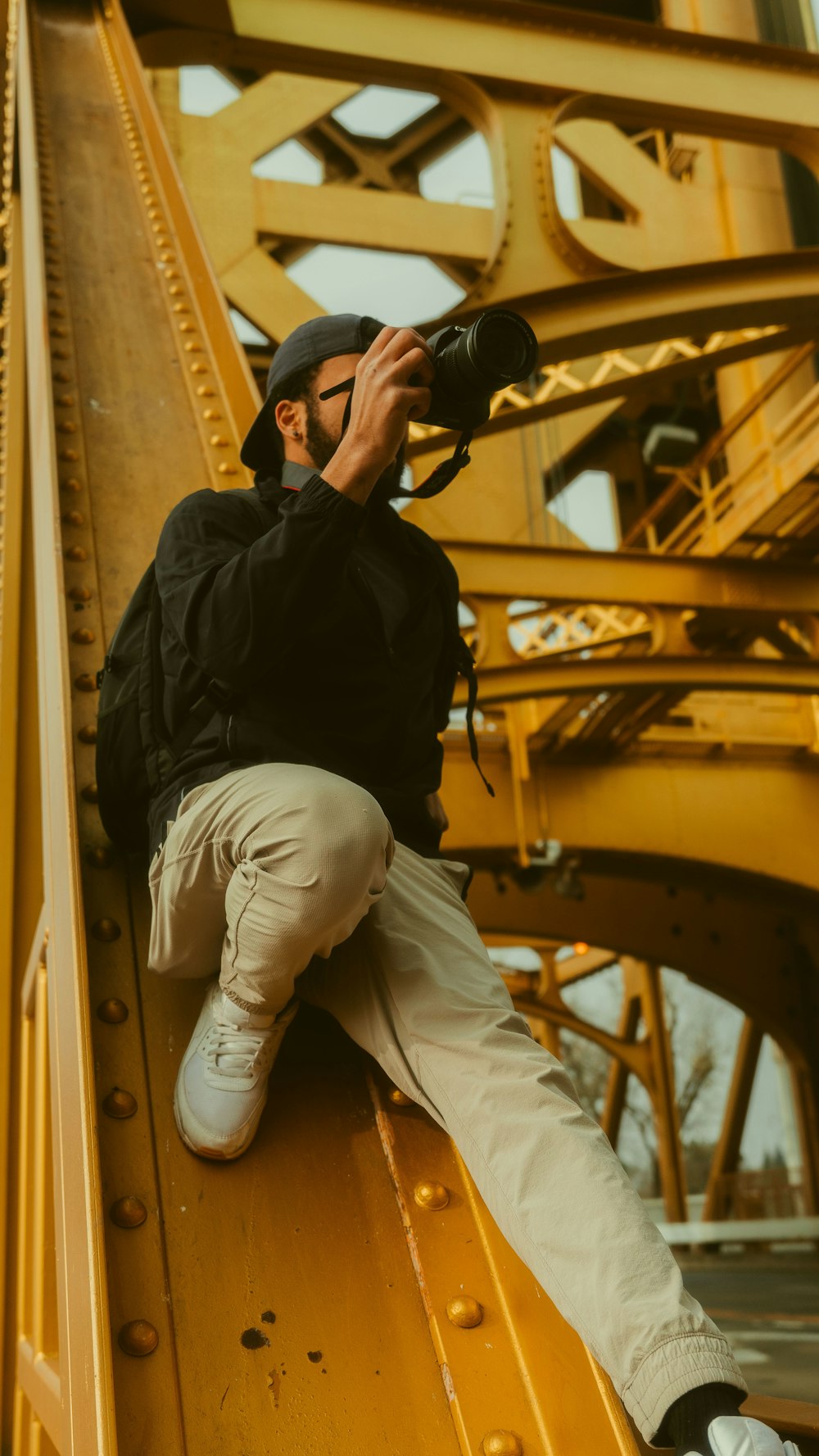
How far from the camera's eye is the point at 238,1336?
1.89 m

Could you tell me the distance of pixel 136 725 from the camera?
2418 mm

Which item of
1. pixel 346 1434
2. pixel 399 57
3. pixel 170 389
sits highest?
pixel 399 57

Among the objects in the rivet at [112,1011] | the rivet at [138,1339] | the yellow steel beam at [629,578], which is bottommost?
the rivet at [138,1339]

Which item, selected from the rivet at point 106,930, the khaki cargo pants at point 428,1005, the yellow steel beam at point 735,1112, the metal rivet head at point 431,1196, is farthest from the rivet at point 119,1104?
the yellow steel beam at point 735,1112

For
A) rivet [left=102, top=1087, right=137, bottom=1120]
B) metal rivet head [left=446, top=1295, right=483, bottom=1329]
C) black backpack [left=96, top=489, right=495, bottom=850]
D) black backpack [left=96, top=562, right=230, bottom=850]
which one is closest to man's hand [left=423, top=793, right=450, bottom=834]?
black backpack [left=96, top=489, right=495, bottom=850]

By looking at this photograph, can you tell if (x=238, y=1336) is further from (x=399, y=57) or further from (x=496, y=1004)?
(x=399, y=57)

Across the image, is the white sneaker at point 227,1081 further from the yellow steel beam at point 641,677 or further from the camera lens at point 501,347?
the yellow steel beam at point 641,677

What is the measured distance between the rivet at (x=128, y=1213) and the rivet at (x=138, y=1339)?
0.53 feet

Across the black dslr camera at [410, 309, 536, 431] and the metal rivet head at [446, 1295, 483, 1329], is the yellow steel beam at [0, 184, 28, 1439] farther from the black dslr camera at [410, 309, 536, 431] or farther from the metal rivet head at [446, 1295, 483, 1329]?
the black dslr camera at [410, 309, 536, 431]

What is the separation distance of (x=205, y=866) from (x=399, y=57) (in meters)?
5.34

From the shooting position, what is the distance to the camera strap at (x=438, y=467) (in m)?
2.35

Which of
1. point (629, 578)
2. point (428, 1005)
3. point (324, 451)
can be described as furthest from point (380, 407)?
point (629, 578)

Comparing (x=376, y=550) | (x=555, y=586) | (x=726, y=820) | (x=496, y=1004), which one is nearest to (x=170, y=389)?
(x=376, y=550)

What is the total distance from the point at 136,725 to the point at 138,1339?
3.41ft
